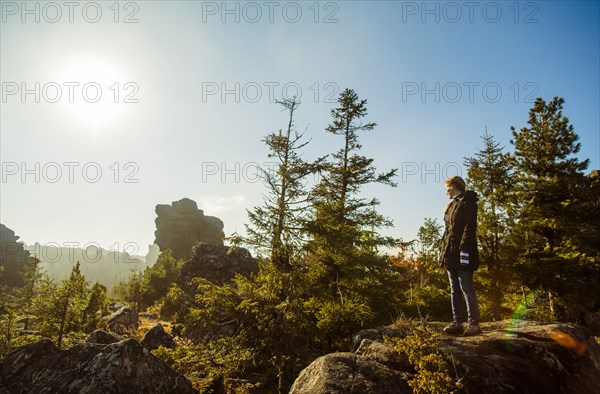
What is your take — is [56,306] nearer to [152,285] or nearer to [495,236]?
[495,236]

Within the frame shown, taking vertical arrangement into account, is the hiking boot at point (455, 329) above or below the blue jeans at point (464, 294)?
below

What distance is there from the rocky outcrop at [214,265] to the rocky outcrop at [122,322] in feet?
15.9

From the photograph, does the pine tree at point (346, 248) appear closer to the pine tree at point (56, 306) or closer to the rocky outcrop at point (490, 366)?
the rocky outcrop at point (490, 366)

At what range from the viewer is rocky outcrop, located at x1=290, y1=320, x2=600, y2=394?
387 centimetres

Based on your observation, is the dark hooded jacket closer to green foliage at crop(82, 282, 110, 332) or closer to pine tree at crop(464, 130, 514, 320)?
pine tree at crop(464, 130, 514, 320)

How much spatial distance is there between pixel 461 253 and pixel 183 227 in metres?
72.0

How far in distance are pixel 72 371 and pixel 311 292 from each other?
583 cm

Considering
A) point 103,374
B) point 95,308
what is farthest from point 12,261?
point 103,374

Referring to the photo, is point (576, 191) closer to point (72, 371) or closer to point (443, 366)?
point (443, 366)

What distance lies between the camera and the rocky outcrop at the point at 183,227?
68.5 m

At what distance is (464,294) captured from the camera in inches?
207

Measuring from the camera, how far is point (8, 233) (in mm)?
92000

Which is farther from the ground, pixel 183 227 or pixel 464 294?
pixel 464 294

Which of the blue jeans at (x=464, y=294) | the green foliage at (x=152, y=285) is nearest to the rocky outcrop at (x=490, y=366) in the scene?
the blue jeans at (x=464, y=294)
